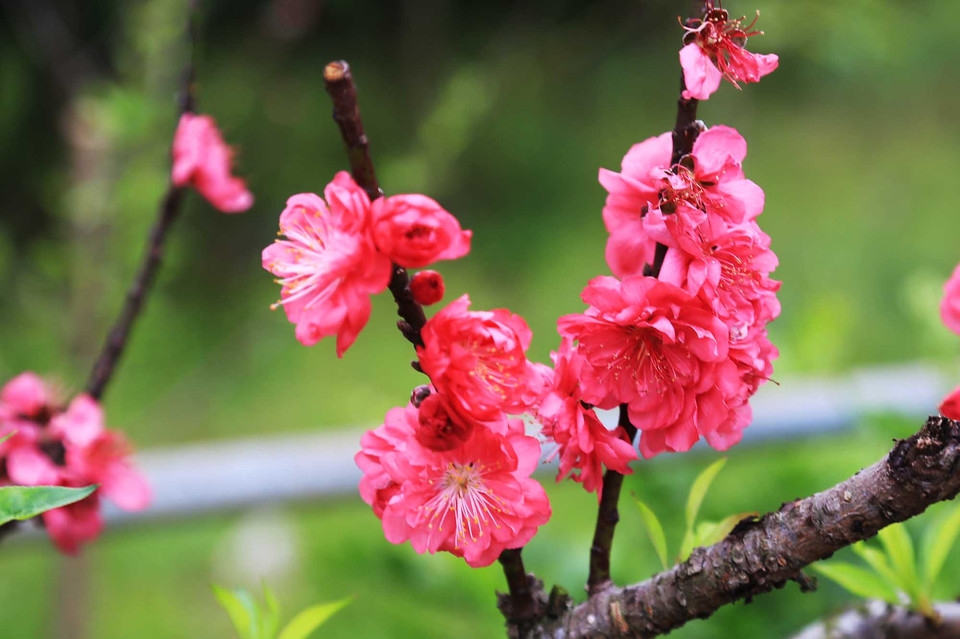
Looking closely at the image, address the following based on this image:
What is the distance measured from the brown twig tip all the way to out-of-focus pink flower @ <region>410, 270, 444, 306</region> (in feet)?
0.27

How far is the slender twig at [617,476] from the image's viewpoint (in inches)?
16.0

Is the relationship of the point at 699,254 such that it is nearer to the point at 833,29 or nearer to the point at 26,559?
the point at 833,29

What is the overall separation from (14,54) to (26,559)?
1.76 metres

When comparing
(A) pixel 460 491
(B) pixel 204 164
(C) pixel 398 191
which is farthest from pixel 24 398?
(C) pixel 398 191

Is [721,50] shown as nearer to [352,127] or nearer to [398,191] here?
[352,127]

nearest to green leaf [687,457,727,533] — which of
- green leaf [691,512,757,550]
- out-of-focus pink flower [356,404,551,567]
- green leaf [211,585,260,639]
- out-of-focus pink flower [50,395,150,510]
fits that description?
green leaf [691,512,757,550]

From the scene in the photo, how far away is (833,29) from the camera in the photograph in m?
2.10

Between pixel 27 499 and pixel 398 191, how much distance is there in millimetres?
1293

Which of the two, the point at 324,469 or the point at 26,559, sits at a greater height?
the point at 26,559

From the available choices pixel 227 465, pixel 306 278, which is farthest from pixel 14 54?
pixel 306 278

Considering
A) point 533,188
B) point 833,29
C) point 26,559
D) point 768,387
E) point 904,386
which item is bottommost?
point 904,386

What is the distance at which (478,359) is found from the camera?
382 millimetres

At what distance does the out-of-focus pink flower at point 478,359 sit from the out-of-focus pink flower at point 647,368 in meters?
0.03

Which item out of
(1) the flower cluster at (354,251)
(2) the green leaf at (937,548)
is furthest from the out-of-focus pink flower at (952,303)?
(1) the flower cluster at (354,251)
